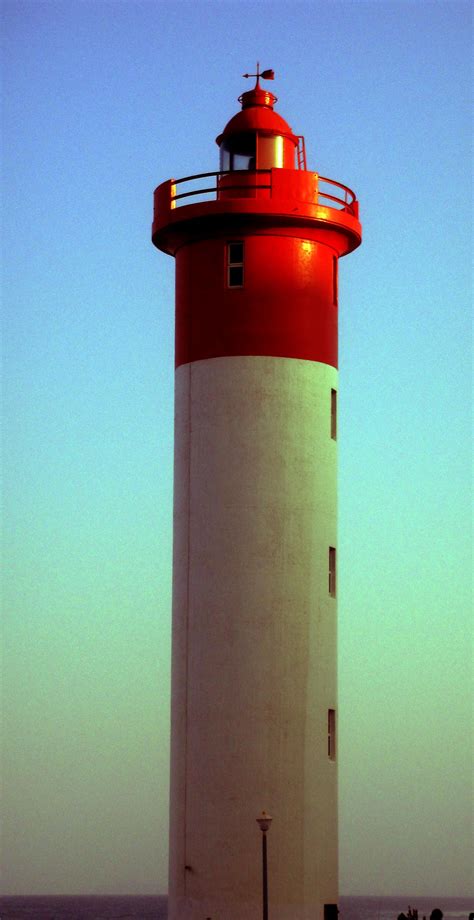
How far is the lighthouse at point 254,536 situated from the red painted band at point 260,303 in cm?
4

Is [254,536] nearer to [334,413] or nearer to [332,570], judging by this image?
[332,570]

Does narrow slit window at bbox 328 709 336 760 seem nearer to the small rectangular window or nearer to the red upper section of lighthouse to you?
the small rectangular window

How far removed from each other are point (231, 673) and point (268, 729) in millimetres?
1473

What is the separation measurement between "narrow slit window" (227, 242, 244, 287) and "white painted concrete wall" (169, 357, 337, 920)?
1962 mm

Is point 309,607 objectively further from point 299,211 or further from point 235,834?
point 299,211

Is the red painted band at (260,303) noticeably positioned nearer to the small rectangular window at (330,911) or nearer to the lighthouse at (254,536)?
the lighthouse at (254,536)

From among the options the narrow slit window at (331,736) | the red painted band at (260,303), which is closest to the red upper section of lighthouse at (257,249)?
the red painted band at (260,303)

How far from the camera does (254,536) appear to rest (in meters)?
39.3

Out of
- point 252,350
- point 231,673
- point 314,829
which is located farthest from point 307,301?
point 314,829

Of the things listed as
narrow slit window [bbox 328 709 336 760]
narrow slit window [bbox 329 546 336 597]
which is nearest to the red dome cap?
narrow slit window [bbox 329 546 336 597]

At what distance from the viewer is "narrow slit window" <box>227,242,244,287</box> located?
40.7 meters

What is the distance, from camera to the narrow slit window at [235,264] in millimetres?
40719

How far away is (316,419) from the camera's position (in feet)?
132

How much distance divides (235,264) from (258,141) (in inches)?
123
